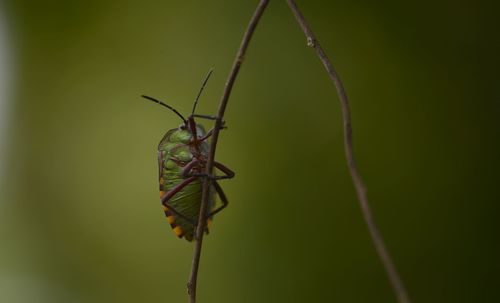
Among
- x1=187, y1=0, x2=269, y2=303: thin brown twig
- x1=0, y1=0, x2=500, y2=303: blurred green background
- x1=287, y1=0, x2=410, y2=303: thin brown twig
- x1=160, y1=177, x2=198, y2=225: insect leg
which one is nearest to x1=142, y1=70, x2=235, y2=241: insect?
x1=160, y1=177, x2=198, y2=225: insect leg

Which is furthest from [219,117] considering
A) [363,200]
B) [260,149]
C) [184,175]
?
[260,149]

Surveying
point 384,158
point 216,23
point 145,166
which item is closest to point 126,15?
point 216,23

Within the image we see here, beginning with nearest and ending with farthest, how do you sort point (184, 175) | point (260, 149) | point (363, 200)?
point (363, 200) → point (184, 175) → point (260, 149)

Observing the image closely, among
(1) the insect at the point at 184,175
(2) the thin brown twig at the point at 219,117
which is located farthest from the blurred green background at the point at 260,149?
(2) the thin brown twig at the point at 219,117

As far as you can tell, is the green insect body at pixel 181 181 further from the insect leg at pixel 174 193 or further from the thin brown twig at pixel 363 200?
the thin brown twig at pixel 363 200

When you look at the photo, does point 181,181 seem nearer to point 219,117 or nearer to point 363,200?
point 219,117

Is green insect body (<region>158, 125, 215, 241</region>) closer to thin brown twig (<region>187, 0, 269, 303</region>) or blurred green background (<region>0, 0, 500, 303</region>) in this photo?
thin brown twig (<region>187, 0, 269, 303</region>)
